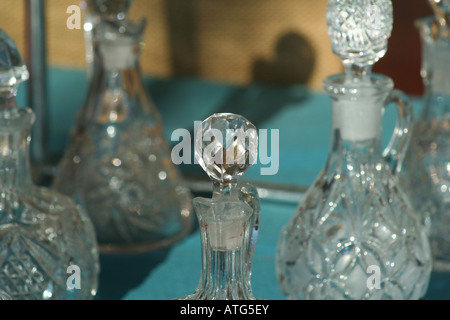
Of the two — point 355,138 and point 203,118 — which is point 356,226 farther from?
point 203,118

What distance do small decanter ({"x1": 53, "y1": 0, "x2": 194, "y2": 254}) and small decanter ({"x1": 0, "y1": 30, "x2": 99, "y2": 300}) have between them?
13 centimetres

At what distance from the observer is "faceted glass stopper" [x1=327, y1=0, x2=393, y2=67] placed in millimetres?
569

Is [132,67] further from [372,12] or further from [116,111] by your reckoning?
[372,12]

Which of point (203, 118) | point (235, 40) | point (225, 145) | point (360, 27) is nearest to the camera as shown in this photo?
point (225, 145)

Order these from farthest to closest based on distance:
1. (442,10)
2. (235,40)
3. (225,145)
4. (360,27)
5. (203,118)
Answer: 1. (235,40)
2. (203,118)
3. (442,10)
4. (360,27)
5. (225,145)

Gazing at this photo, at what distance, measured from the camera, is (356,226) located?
0.59 m

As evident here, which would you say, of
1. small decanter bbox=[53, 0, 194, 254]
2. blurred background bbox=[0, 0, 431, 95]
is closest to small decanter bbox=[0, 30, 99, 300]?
small decanter bbox=[53, 0, 194, 254]

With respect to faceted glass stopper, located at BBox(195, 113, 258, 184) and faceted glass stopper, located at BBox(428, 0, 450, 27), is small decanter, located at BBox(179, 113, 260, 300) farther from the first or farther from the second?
faceted glass stopper, located at BBox(428, 0, 450, 27)

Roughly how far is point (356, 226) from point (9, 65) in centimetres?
23

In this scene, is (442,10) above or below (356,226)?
above

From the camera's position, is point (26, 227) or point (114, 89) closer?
point (26, 227)

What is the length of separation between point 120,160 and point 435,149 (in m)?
0.23

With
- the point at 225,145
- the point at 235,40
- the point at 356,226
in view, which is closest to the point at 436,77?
the point at 356,226

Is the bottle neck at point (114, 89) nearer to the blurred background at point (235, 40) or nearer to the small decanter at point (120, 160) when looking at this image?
the small decanter at point (120, 160)
